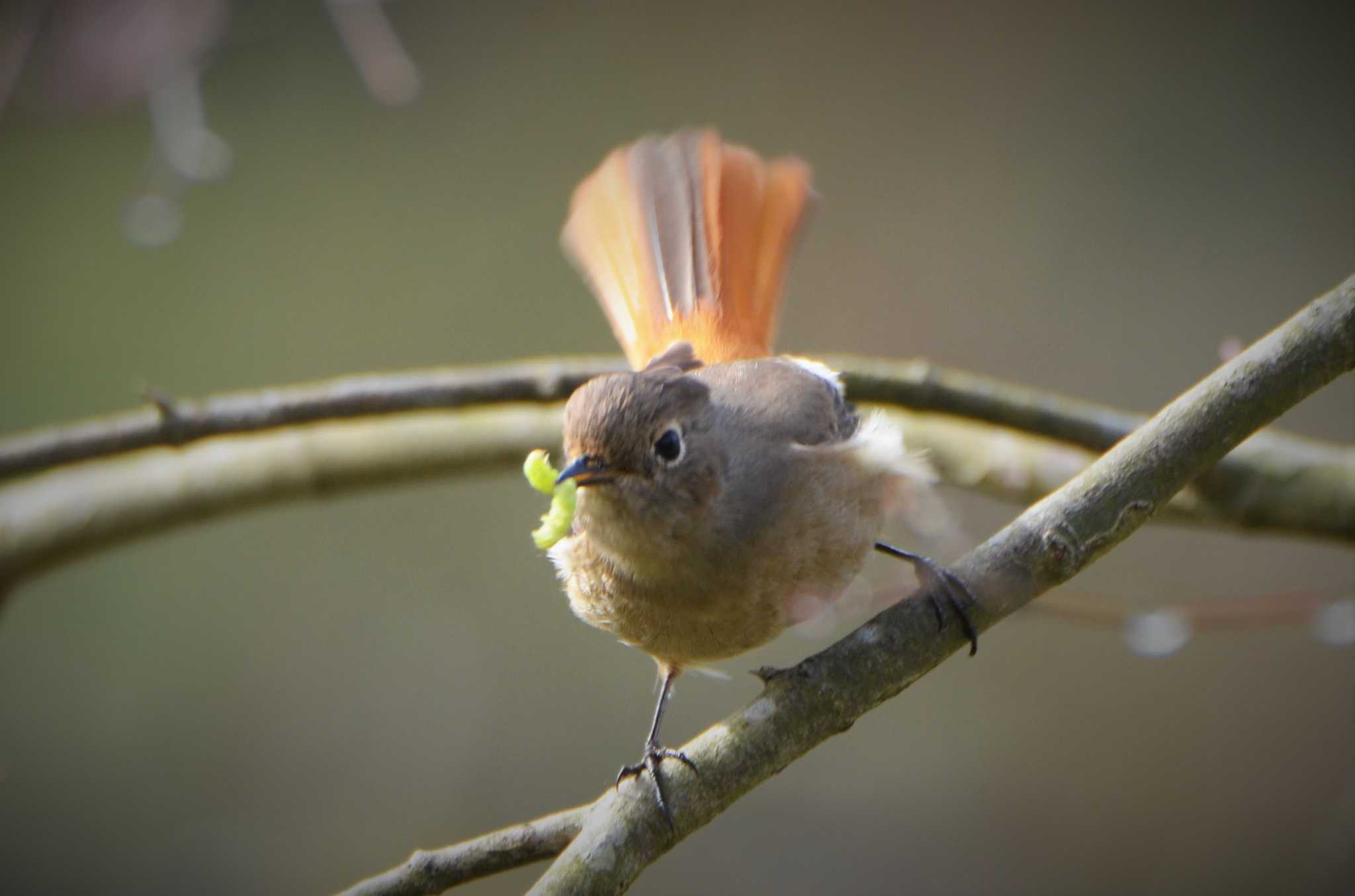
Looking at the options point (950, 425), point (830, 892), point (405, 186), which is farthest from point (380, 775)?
point (950, 425)

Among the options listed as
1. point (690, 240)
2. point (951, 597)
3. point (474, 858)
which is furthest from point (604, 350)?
point (474, 858)

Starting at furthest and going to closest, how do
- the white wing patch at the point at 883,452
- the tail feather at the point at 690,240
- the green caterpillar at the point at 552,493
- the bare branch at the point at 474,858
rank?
the tail feather at the point at 690,240 → the white wing patch at the point at 883,452 → the green caterpillar at the point at 552,493 → the bare branch at the point at 474,858

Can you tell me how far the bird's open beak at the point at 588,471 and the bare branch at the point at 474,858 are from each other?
0.29 metres

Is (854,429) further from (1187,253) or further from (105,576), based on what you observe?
(105,576)

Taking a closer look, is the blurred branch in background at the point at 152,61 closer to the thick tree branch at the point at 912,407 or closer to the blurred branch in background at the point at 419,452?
the blurred branch in background at the point at 419,452

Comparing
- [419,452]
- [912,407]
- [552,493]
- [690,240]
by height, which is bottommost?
[552,493]

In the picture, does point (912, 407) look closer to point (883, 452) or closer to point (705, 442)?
point (883, 452)

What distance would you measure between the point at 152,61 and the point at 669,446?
158 cm

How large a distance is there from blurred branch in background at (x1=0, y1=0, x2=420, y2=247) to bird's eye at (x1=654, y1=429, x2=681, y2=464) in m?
1.40

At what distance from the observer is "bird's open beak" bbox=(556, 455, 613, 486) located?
101cm

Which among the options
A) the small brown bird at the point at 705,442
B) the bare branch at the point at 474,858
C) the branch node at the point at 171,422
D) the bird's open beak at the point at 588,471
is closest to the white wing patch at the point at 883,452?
the small brown bird at the point at 705,442

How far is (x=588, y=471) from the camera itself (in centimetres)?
102

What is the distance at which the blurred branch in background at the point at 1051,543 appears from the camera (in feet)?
3.16

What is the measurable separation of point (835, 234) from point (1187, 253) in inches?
28.7
